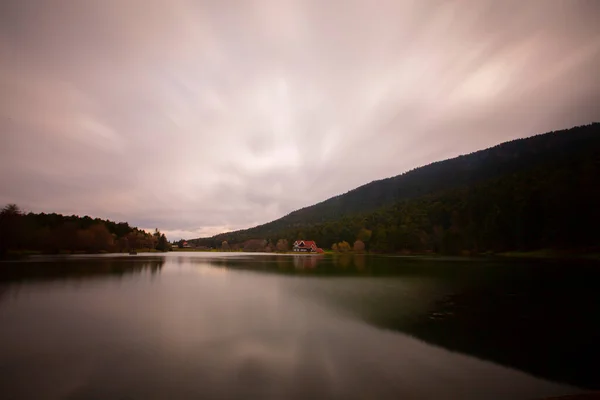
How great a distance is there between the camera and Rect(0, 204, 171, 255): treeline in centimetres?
6462

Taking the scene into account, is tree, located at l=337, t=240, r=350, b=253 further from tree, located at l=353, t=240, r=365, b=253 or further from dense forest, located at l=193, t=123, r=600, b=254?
dense forest, located at l=193, t=123, r=600, b=254

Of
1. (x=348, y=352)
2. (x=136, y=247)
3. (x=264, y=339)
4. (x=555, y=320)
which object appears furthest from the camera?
(x=136, y=247)

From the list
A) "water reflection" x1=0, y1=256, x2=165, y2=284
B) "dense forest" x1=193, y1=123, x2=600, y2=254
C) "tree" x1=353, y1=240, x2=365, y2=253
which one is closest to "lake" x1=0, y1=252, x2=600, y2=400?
"water reflection" x1=0, y1=256, x2=165, y2=284

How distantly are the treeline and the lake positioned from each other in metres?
62.0

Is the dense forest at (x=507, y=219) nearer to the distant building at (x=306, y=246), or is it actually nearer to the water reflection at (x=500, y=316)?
the distant building at (x=306, y=246)

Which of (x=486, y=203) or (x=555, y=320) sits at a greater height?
(x=486, y=203)

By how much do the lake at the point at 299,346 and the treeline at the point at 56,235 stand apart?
62.0 meters

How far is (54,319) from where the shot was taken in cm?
1484

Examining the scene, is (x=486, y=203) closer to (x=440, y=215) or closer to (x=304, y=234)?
(x=440, y=215)

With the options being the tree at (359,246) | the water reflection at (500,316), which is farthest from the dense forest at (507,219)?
the water reflection at (500,316)

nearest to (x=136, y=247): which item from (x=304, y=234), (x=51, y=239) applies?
(x=51, y=239)

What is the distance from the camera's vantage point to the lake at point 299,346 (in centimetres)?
805

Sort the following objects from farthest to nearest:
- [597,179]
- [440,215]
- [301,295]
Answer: [440,215] → [597,179] → [301,295]

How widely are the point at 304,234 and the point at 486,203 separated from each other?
8854 centimetres
